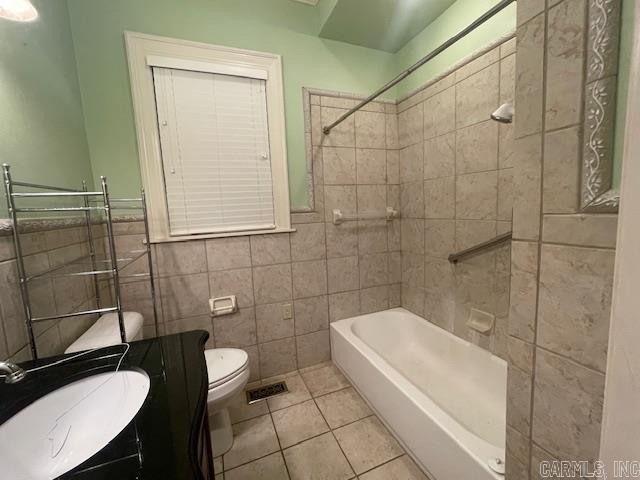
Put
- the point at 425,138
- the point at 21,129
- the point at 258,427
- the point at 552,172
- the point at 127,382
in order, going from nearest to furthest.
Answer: the point at 552,172
the point at 127,382
the point at 21,129
the point at 258,427
the point at 425,138

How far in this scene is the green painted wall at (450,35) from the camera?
1.29 meters

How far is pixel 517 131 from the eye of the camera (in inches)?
25.2

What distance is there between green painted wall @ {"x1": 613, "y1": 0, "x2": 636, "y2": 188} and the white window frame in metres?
1.51

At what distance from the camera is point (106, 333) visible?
1141mm

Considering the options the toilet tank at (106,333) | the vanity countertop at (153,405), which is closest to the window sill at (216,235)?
the toilet tank at (106,333)

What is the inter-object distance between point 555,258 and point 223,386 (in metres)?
1.37

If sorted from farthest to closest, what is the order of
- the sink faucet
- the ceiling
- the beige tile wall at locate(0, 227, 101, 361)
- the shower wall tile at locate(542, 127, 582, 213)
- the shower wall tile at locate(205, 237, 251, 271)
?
the shower wall tile at locate(205, 237, 251, 271) → the ceiling → the beige tile wall at locate(0, 227, 101, 361) → the sink faucet → the shower wall tile at locate(542, 127, 582, 213)

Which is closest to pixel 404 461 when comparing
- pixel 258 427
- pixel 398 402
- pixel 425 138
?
pixel 398 402

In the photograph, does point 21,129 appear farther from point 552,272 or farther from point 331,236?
point 552,272

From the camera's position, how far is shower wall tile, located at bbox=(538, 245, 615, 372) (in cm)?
52

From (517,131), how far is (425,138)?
124 cm

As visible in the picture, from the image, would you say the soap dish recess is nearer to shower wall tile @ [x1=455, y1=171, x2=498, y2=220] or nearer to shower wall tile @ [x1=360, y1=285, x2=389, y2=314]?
shower wall tile @ [x1=455, y1=171, x2=498, y2=220]

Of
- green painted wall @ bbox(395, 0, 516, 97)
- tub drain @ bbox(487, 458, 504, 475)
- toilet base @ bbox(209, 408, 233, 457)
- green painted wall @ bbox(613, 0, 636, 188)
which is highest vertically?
green painted wall @ bbox(395, 0, 516, 97)

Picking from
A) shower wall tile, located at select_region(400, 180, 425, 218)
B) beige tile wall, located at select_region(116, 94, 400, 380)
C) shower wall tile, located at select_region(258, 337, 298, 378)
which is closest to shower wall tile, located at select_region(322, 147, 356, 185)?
beige tile wall, located at select_region(116, 94, 400, 380)
